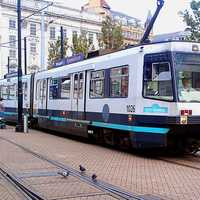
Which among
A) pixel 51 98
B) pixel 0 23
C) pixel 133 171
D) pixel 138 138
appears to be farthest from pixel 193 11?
pixel 0 23

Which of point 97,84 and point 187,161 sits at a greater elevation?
point 97,84

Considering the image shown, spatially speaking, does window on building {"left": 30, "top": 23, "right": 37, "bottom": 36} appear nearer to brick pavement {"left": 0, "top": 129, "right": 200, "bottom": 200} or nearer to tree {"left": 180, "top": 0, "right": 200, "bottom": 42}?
tree {"left": 180, "top": 0, "right": 200, "bottom": 42}

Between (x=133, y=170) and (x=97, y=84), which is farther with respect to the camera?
(x=97, y=84)

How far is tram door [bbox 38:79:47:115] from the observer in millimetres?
23688

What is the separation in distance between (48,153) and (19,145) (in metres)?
2.55

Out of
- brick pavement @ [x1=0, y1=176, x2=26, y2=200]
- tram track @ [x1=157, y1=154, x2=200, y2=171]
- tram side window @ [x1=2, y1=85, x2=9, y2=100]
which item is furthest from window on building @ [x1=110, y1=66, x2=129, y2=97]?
tram side window @ [x1=2, y1=85, x2=9, y2=100]

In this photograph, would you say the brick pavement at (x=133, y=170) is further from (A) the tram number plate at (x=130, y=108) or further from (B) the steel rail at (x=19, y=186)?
(B) the steel rail at (x=19, y=186)

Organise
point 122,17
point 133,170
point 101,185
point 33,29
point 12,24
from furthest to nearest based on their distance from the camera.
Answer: point 122,17
point 33,29
point 12,24
point 133,170
point 101,185

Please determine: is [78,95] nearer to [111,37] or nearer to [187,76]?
[187,76]

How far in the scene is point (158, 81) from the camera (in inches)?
540

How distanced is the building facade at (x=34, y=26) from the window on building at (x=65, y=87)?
56.2 meters

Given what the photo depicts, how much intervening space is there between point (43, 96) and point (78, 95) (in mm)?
5622

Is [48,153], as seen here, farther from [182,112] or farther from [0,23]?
[0,23]

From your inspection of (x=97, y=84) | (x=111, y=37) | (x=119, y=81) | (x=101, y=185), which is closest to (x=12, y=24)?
(x=111, y=37)
